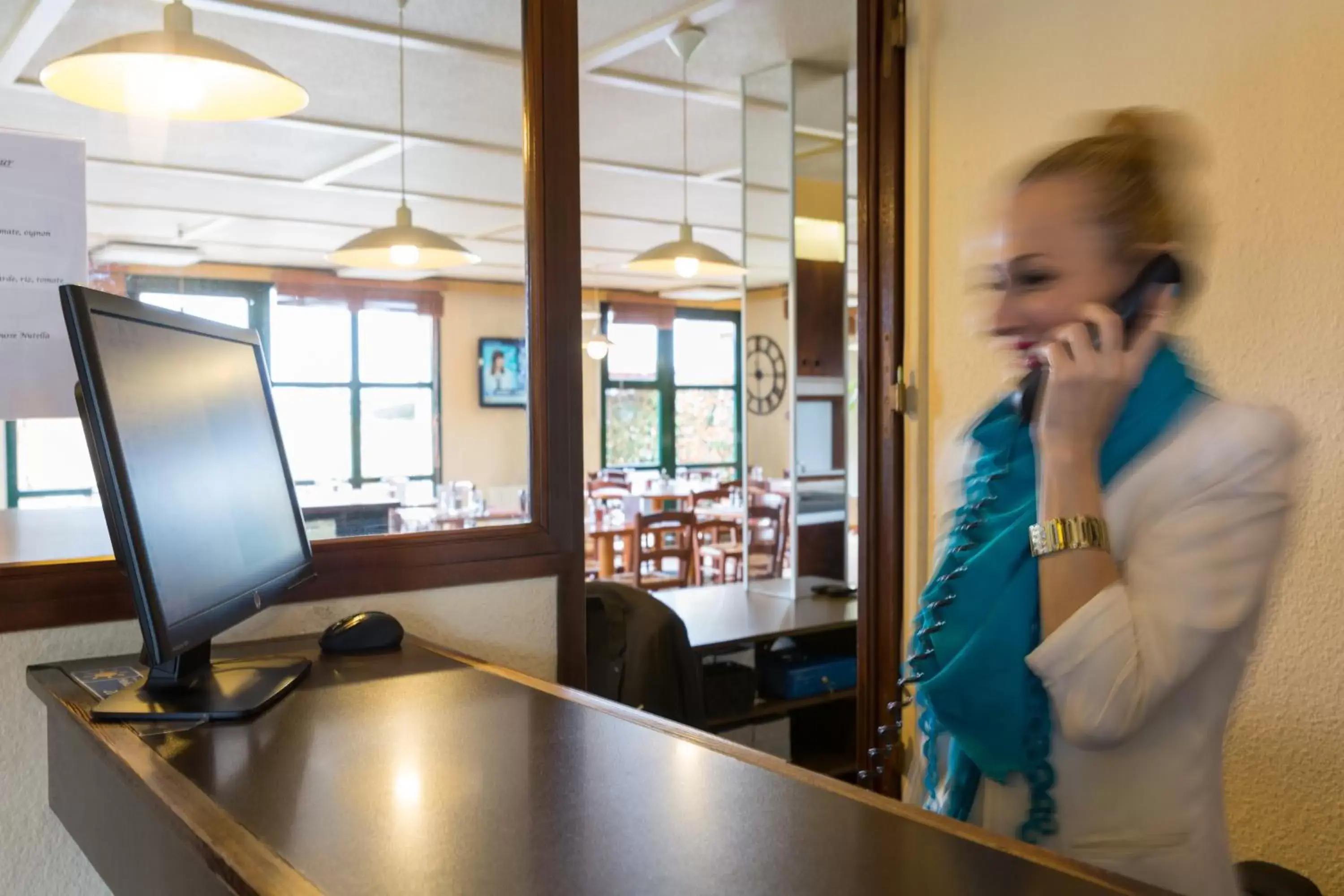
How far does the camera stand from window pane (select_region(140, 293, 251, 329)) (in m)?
1.54

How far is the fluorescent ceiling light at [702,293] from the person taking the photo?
35.3ft

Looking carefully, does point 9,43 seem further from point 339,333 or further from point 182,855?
point 182,855

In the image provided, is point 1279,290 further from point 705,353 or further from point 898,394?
point 705,353

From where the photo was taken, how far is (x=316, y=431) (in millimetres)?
1891

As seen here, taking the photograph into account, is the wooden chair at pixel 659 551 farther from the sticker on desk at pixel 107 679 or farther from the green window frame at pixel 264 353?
the sticker on desk at pixel 107 679

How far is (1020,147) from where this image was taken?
7.47ft

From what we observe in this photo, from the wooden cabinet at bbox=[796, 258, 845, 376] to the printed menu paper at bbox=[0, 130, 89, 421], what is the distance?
2869 mm

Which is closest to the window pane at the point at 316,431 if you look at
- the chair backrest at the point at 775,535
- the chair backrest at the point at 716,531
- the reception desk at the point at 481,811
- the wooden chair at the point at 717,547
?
the reception desk at the point at 481,811

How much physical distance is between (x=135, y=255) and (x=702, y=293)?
934 cm

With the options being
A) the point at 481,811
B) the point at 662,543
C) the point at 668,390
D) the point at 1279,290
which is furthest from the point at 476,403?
the point at 668,390

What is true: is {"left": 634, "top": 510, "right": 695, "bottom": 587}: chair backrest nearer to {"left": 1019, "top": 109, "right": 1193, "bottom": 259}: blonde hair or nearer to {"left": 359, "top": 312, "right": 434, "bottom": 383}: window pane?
{"left": 359, "top": 312, "right": 434, "bottom": 383}: window pane

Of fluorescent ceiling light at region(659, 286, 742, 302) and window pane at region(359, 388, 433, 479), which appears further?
fluorescent ceiling light at region(659, 286, 742, 302)

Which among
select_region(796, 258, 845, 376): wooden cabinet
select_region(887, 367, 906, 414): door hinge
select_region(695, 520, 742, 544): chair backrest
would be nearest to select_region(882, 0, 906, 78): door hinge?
select_region(887, 367, 906, 414): door hinge

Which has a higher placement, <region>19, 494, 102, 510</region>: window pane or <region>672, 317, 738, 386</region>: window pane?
<region>672, 317, 738, 386</region>: window pane
